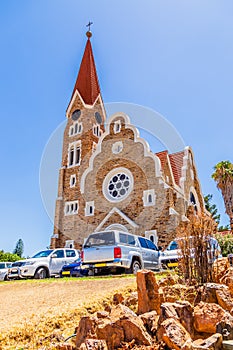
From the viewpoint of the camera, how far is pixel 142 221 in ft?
79.4

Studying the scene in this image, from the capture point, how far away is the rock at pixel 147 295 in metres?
4.24

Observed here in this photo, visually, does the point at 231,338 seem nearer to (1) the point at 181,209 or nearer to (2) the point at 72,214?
(1) the point at 181,209

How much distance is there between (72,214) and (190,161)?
12.6m

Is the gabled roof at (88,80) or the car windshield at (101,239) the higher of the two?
the gabled roof at (88,80)

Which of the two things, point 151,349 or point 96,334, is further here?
point 96,334

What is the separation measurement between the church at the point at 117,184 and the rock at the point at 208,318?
19397 mm

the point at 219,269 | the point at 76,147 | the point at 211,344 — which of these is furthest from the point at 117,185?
the point at 211,344

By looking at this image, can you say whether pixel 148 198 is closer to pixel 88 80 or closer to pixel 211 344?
pixel 88 80

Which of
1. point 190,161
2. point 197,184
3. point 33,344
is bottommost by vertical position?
point 33,344

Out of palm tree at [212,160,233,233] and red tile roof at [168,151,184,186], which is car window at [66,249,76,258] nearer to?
red tile roof at [168,151,184,186]

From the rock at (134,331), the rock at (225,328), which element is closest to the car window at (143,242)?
the rock at (134,331)

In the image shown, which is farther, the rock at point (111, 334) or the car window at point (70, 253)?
the car window at point (70, 253)

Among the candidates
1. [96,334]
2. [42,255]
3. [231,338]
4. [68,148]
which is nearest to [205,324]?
[231,338]

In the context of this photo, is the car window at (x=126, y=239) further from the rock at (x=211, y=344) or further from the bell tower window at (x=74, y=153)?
the bell tower window at (x=74, y=153)
